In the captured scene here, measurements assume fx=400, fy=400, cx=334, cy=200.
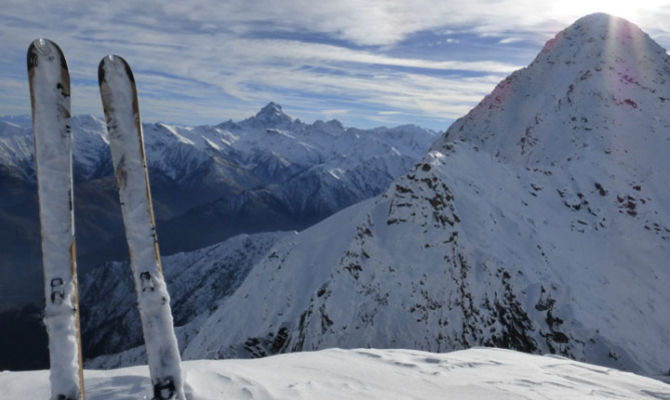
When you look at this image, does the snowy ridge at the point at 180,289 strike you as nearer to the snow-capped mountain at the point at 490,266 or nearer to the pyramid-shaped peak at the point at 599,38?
the snow-capped mountain at the point at 490,266

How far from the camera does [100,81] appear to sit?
5297 millimetres

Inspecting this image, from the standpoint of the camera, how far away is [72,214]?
502 centimetres

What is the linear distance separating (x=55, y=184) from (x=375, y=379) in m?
6.70

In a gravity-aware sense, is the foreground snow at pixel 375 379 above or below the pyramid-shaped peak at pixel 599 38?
below

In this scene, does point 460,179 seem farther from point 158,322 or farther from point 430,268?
point 158,322

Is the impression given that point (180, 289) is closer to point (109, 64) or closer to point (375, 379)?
point (375, 379)

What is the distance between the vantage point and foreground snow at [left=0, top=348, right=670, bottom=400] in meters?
6.42

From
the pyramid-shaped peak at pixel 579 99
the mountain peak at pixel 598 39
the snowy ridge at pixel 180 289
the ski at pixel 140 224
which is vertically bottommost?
the snowy ridge at pixel 180 289

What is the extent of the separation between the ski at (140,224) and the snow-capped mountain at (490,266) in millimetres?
20460

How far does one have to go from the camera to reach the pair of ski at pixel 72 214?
4.77 metres

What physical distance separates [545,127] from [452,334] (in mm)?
39737

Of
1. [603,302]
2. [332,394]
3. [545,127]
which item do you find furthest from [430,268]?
[545,127]

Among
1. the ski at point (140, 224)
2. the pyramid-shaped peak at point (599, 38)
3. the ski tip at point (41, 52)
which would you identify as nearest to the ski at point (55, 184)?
the ski tip at point (41, 52)

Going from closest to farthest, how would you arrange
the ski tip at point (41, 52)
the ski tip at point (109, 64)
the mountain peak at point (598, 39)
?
the ski tip at point (41, 52)
the ski tip at point (109, 64)
the mountain peak at point (598, 39)
